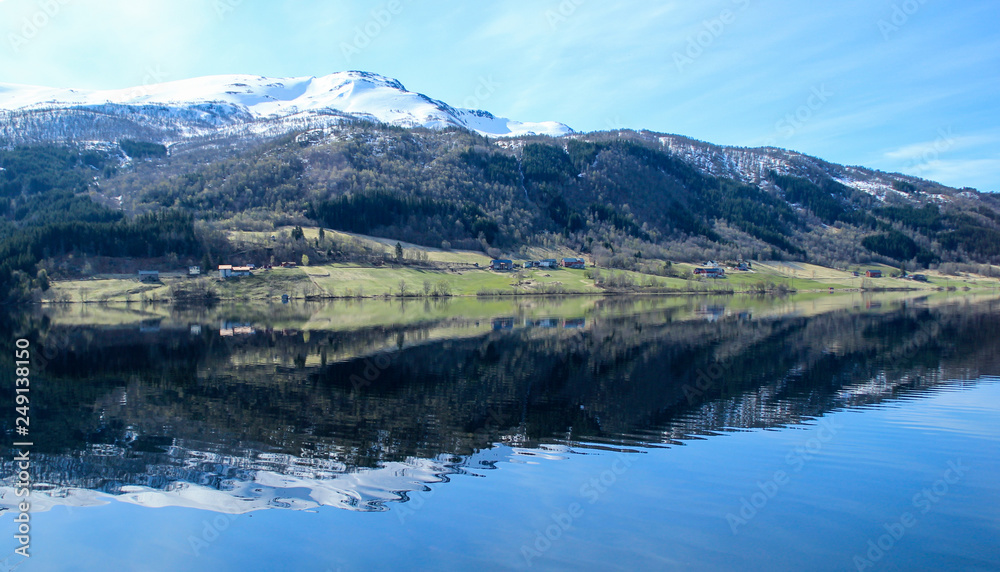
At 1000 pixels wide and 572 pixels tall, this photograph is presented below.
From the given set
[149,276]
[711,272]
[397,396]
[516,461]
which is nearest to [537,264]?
[711,272]

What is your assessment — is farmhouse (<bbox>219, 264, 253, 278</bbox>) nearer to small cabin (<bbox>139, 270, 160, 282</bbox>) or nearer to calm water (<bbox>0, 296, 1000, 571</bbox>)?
small cabin (<bbox>139, 270, 160, 282</bbox>)

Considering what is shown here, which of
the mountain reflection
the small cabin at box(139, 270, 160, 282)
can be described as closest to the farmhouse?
the small cabin at box(139, 270, 160, 282)

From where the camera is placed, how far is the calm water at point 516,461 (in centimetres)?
1327

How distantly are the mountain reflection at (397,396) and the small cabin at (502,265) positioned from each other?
91.4 m

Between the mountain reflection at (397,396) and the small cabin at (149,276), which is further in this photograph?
the small cabin at (149,276)

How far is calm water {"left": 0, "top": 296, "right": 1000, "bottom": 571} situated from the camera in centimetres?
1327

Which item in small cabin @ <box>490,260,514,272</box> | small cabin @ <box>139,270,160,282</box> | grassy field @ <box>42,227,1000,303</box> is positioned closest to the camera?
grassy field @ <box>42,227,1000,303</box>

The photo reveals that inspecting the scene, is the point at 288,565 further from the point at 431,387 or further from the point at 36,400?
the point at 36,400

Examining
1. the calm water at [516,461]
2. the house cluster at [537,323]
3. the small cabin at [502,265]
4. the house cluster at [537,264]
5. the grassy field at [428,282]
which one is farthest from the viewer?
the house cluster at [537,264]

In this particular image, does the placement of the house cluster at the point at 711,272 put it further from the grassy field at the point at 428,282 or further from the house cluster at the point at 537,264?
the house cluster at the point at 537,264

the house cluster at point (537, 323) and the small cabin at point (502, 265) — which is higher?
the small cabin at point (502, 265)

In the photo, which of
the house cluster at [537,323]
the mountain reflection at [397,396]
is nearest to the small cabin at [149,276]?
the mountain reflection at [397,396]

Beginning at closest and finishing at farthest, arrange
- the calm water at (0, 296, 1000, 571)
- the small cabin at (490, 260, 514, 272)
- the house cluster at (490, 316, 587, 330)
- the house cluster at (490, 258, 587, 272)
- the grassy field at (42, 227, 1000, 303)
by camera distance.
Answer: the calm water at (0, 296, 1000, 571), the house cluster at (490, 316, 587, 330), the grassy field at (42, 227, 1000, 303), the small cabin at (490, 260, 514, 272), the house cluster at (490, 258, 587, 272)

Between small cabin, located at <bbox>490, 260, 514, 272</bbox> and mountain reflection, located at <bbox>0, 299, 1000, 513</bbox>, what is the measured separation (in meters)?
91.4
